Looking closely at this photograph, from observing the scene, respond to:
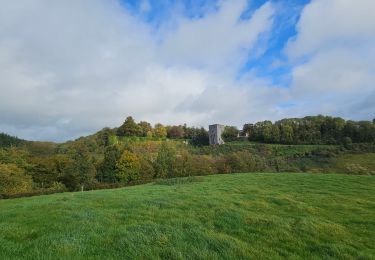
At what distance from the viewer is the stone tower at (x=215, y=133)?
12759cm

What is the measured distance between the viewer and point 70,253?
7094 mm

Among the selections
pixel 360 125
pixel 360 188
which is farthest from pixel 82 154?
pixel 360 125

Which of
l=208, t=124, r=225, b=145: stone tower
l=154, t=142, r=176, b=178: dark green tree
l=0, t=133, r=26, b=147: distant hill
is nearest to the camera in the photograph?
l=154, t=142, r=176, b=178: dark green tree

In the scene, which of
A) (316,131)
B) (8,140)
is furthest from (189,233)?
(8,140)

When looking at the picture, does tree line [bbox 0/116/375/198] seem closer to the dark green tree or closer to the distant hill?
the dark green tree

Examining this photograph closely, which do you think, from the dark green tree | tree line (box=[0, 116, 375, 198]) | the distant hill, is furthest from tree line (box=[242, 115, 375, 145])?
the distant hill

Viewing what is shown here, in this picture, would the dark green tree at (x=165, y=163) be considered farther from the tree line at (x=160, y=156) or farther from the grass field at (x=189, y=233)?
the grass field at (x=189, y=233)

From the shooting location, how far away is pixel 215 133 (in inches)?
5084

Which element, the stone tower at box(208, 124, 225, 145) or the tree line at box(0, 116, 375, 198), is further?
the stone tower at box(208, 124, 225, 145)

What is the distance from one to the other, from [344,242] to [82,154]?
4745cm

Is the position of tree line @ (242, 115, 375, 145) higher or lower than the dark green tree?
higher

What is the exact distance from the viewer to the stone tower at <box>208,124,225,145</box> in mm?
127588

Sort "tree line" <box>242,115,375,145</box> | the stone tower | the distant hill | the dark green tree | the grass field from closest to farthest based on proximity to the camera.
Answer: the grass field → the dark green tree → "tree line" <box>242,115,375,145</box> → the distant hill → the stone tower

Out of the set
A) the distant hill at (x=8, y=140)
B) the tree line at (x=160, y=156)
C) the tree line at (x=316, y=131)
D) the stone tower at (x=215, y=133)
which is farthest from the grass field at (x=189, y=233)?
the distant hill at (x=8, y=140)
